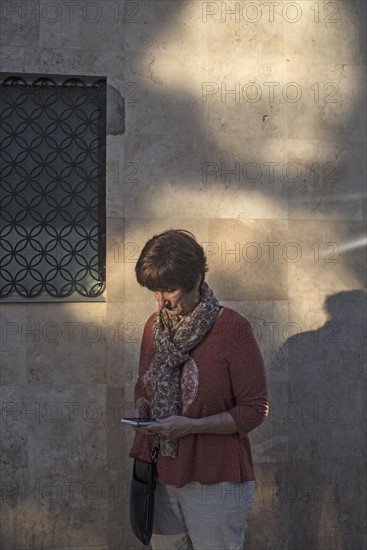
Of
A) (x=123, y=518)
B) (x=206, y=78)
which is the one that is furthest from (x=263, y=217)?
(x=123, y=518)

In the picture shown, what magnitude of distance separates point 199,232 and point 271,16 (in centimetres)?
155

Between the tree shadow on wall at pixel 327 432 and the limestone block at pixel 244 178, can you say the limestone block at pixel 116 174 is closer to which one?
the limestone block at pixel 244 178

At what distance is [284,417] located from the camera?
4.74m

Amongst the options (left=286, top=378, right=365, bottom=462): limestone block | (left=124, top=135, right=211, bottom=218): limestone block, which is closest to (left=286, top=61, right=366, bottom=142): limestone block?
(left=124, top=135, right=211, bottom=218): limestone block

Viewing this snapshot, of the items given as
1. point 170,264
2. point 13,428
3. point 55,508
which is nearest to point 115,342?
point 13,428

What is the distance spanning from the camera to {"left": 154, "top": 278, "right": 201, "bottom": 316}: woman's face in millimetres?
3006

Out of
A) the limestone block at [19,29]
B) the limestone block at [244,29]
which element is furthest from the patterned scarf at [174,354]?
the limestone block at [19,29]

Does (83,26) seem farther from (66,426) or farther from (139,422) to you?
(139,422)

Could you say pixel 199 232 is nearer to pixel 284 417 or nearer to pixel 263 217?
pixel 263 217

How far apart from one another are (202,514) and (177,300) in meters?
0.91

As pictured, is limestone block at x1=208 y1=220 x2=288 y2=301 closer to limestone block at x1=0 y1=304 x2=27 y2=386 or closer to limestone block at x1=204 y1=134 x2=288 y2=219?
limestone block at x1=204 y1=134 x2=288 y2=219

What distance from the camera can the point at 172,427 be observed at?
2906 mm

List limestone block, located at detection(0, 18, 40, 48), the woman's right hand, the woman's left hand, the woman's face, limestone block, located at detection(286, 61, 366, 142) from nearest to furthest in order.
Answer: the woman's left hand → the woman's face → the woman's right hand → limestone block, located at detection(0, 18, 40, 48) → limestone block, located at detection(286, 61, 366, 142)

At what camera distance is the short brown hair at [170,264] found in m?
2.93
